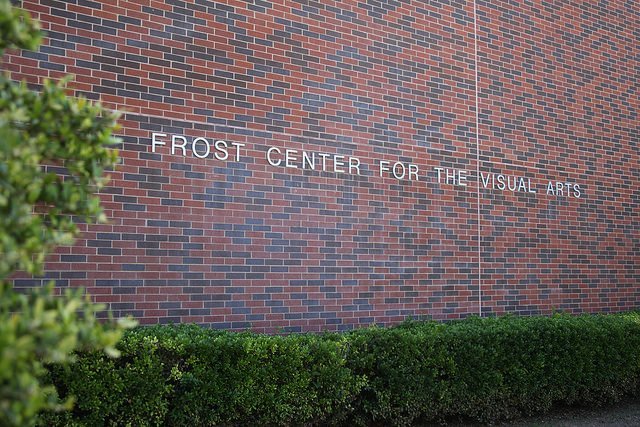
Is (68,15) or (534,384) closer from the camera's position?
(68,15)

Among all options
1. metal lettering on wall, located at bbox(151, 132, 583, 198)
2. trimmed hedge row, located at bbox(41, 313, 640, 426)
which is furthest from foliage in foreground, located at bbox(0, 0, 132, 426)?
metal lettering on wall, located at bbox(151, 132, 583, 198)

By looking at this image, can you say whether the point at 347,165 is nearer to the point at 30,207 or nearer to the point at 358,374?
the point at 358,374

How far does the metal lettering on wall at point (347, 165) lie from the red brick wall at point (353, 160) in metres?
0.03

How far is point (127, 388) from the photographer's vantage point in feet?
15.7

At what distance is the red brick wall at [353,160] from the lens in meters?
6.05

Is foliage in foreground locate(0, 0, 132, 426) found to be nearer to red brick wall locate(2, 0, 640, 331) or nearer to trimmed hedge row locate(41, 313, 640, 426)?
trimmed hedge row locate(41, 313, 640, 426)

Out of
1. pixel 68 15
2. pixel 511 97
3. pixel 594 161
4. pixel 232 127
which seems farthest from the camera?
pixel 594 161

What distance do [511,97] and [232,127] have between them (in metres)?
4.32

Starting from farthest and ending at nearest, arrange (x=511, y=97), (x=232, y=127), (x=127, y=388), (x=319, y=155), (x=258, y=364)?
(x=511, y=97), (x=319, y=155), (x=232, y=127), (x=258, y=364), (x=127, y=388)

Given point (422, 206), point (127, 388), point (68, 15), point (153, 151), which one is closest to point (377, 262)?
point (422, 206)

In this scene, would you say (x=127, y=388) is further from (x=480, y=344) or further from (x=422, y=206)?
(x=422, y=206)

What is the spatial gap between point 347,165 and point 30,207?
201 inches

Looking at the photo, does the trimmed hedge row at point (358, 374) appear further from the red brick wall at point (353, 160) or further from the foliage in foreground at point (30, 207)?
the foliage in foreground at point (30, 207)

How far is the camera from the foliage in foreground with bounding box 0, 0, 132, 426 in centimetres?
196
